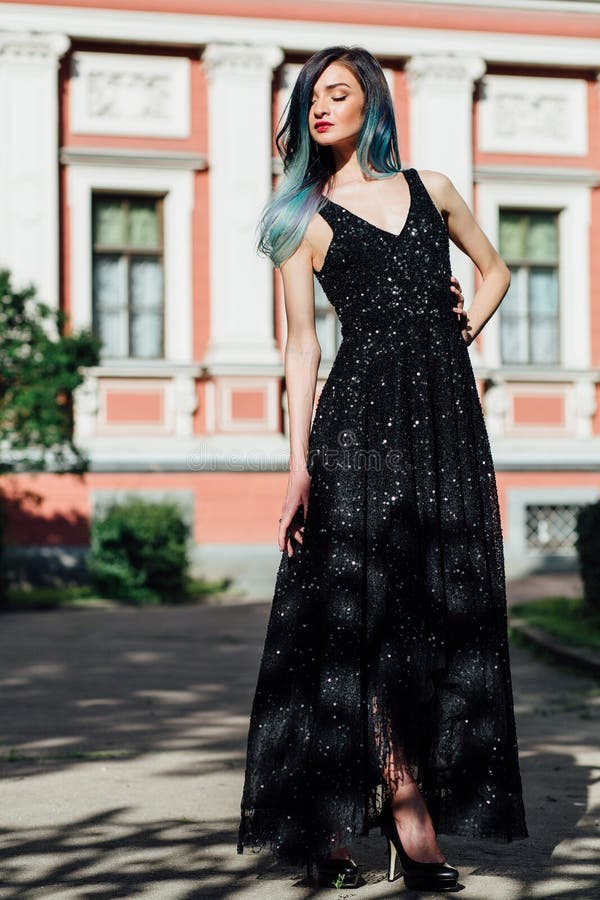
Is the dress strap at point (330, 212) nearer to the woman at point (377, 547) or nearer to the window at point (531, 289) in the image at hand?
the woman at point (377, 547)

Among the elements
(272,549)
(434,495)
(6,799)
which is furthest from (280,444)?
(434,495)

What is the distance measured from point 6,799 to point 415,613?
1.81 meters

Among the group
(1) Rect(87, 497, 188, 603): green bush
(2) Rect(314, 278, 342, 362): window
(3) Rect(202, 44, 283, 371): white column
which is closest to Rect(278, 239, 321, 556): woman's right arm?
(1) Rect(87, 497, 188, 603): green bush

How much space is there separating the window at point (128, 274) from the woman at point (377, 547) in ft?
44.3

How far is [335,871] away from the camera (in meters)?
3.49

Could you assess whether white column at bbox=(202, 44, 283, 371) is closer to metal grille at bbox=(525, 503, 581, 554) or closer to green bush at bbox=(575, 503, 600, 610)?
metal grille at bbox=(525, 503, 581, 554)

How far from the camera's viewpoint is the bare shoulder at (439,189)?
368 cm

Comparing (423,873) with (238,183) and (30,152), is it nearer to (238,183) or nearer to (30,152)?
(30,152)

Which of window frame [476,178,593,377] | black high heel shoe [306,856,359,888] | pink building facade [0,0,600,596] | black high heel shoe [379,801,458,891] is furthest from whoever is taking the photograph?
window frame [476,178,593,377]

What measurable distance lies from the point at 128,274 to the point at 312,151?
13.6 metres

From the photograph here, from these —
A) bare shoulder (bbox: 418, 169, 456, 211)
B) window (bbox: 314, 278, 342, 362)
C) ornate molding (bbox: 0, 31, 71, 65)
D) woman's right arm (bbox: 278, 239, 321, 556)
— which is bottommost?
woman's right arm (bbox: 278, 239, 321, 556)

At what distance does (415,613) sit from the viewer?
11.4 feet

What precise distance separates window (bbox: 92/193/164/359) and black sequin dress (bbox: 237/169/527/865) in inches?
535

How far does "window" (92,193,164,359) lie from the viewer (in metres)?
17.0
